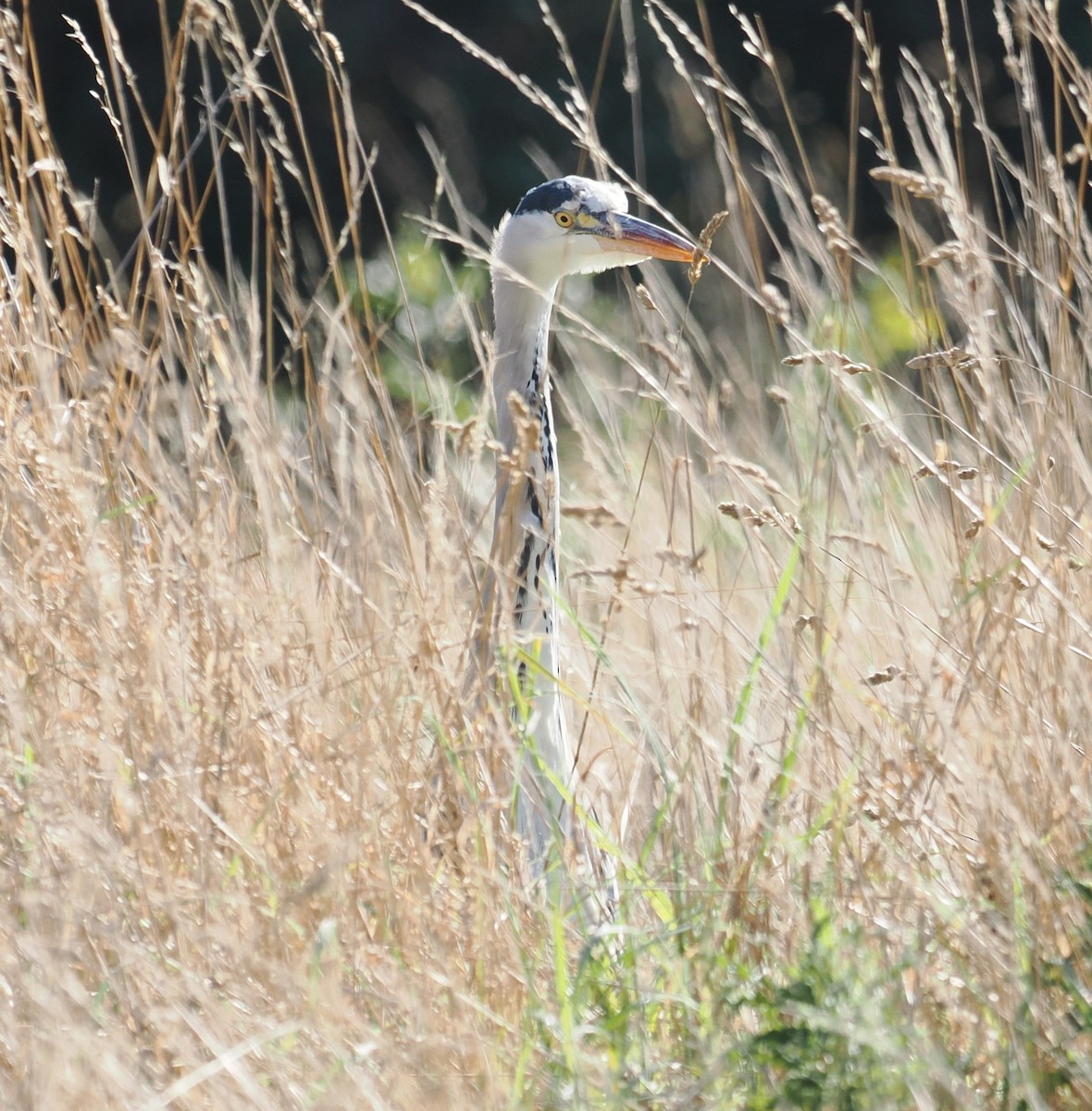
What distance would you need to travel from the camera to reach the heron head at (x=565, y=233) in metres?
2.71

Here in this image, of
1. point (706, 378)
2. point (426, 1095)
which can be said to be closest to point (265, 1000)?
point (426, 1095)

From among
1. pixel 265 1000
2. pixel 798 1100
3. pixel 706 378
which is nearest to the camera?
pixel 798 1100

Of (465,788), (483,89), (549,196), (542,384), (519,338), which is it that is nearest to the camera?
(465,788)

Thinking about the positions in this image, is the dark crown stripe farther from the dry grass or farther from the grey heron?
the dry grass

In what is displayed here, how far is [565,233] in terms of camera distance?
2.72 m

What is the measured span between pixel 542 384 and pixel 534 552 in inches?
11.6

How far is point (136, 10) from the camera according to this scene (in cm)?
742

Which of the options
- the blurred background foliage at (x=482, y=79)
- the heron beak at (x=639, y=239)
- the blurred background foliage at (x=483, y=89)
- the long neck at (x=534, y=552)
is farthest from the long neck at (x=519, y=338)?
the blurred background foliage at (x=482, y=79)

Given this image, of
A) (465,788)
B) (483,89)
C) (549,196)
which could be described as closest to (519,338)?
(549,196)

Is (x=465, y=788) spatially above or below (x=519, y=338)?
below

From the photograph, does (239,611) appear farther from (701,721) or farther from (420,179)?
(420,179)

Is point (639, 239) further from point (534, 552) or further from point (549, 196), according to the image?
point (534, 552)

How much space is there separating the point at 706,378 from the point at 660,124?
Answer: 1.56 metres

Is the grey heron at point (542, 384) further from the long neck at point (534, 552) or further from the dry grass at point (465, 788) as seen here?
the dry grass at point (465, 788)
